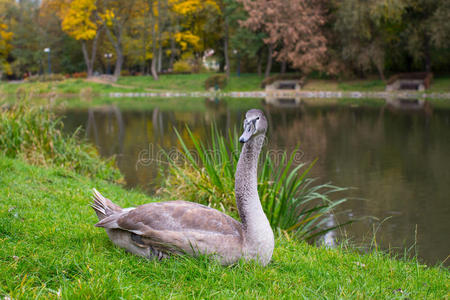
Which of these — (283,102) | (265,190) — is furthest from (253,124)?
(283,102)

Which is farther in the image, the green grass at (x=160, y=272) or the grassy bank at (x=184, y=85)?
the grassy bank at (x=184, y=85)

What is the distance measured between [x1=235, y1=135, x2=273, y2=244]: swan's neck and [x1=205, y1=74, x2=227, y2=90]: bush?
4507 cm

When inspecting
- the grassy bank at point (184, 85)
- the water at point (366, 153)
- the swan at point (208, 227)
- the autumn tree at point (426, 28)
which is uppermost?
the autumn tree at point (426, 28)

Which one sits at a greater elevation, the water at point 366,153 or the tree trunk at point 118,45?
the tree trunk at point 118,45

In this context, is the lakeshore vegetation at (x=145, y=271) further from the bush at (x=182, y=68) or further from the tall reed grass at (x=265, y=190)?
the bush at (x=182, y=68)

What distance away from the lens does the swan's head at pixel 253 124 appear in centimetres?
323

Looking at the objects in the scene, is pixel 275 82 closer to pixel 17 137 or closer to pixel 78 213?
pixel 17 137

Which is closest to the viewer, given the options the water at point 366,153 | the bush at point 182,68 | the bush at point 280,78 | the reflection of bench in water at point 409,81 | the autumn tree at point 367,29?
the water at point 366,153

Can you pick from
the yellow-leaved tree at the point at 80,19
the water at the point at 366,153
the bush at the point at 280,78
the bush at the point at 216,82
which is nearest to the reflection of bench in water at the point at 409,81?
the bush at the point at 280,78

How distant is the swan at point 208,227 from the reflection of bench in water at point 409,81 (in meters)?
40.1

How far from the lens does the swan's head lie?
3.23 metres

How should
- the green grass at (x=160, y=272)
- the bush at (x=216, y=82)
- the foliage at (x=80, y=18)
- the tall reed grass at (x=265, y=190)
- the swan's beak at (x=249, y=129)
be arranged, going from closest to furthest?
the green grass at (x=160, y=272) < the swan's beak at (x=249, y=129) < the tall reed grass at (x=265, y=190) < the bush at (x=216, y=82) < the foliage at (x=80, y=18)

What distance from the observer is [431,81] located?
40906mm

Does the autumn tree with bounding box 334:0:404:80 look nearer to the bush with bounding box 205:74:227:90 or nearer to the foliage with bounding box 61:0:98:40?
the bush with bounding box 205:74:227:90
